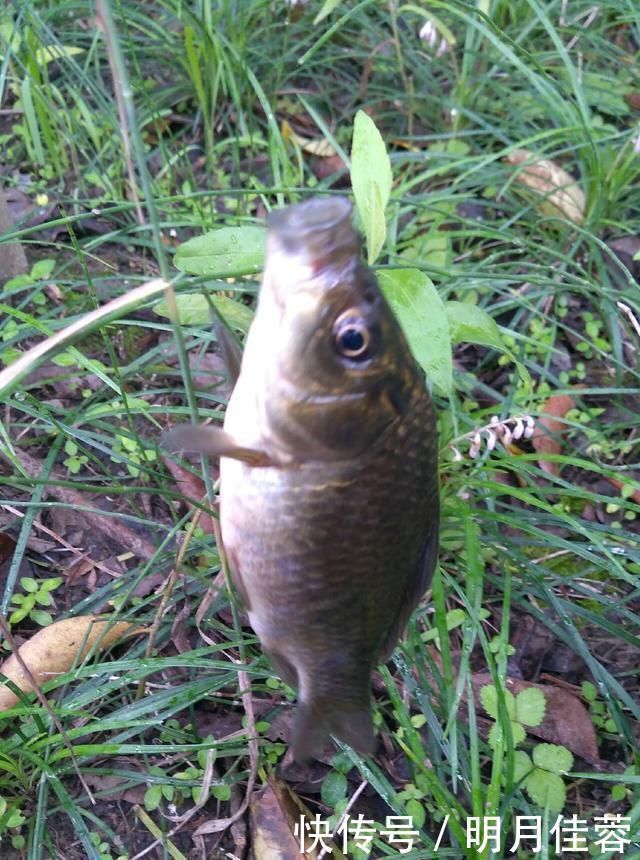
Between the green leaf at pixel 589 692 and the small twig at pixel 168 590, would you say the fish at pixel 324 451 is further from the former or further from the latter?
the green leaf at pixel 589 692

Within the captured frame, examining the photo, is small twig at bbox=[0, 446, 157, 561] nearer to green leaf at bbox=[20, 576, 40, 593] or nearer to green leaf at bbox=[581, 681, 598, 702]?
green leaf at bbox=[20, 576, 40, 593]

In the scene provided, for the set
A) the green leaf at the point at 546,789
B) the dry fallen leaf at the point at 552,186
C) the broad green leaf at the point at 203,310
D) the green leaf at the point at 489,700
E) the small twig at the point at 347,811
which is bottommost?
the green leaf at the point at 546,789

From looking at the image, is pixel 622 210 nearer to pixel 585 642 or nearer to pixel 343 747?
pixel 585 642

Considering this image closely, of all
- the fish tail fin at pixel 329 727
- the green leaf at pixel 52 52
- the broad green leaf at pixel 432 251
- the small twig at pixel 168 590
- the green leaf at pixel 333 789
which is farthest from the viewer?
the green leaf at pixel 52 52

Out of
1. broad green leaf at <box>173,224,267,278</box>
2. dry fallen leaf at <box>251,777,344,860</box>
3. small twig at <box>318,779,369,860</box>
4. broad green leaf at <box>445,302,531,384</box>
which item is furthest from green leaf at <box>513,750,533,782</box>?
broad green leaf at <box>173,224,267,278</box>

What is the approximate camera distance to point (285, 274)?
125 cm

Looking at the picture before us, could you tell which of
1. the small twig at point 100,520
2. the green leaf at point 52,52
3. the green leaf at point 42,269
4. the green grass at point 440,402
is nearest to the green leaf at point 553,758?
the green grass at point 440,402

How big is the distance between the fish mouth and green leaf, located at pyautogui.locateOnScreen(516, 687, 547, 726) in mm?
1464

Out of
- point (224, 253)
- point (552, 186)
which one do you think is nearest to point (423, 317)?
point (224, 253)

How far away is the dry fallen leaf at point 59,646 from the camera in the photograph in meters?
2.11

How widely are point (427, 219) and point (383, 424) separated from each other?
2028mm

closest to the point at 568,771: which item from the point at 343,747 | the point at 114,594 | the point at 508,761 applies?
the point at 508,761

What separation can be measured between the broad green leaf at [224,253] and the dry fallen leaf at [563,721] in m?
1.38

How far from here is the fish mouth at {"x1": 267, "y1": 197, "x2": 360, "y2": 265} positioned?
1.23m
